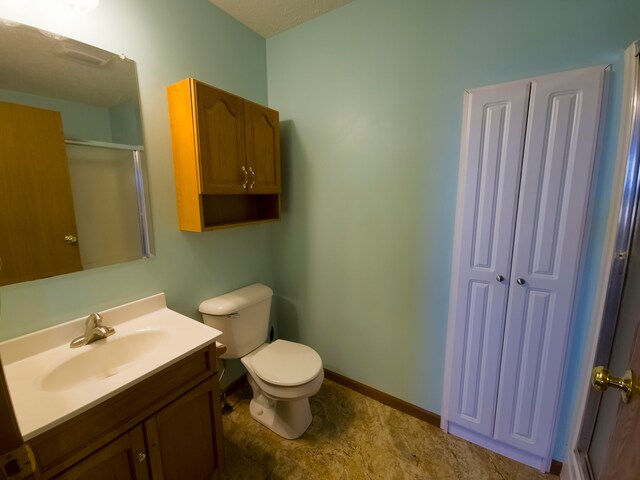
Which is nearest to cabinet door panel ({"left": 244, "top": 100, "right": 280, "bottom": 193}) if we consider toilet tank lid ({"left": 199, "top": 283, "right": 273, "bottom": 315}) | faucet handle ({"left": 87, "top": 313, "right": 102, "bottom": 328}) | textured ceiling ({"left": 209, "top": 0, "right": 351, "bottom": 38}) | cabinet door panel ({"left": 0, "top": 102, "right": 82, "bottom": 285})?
textured ceiling ({"left": 209, "top": 0, "right": 351, "bottom": 38})

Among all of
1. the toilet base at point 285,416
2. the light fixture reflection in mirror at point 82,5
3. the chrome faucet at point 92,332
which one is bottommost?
the toilet base at point 285,416

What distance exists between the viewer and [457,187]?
143cm

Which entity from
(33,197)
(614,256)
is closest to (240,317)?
(33,197)

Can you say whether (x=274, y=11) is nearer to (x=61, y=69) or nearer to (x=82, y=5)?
(x=82, y=5)

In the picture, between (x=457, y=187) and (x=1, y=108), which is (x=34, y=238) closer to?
(x=1, y=108)

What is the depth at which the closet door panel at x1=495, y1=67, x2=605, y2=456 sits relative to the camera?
3.75ft

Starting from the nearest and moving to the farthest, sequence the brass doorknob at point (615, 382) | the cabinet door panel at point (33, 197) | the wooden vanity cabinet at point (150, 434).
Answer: the brass doorknob at point (615, 382) → the wooden vanity cabinet at point (150, 434) → the cabinet door panel at point (33, 197)

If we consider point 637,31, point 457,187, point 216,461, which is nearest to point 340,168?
point 457,187

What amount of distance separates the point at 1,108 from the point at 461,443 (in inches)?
98.9

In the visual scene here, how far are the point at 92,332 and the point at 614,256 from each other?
210cm

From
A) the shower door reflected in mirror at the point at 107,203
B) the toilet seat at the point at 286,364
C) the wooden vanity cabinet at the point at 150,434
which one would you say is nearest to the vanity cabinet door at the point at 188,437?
the wooden vanity cabinet at the point at 150,434

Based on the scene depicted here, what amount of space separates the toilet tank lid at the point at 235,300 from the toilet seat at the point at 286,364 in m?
0.31

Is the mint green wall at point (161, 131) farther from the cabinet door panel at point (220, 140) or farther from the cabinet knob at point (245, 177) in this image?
the cabinet knob at point (245, 177)

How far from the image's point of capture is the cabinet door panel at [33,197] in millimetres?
997
